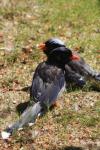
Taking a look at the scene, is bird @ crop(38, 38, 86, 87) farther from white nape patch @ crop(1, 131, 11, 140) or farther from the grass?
white nape patch @ crop(1, 131, 11, 140)

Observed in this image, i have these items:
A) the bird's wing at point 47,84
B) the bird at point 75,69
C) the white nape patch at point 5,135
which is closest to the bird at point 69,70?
the bird at point 75,69

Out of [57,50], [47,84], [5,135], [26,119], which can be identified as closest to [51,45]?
[57,50]

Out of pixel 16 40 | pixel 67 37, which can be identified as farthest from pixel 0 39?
pixel 67 37

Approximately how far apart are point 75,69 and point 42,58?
164 cm

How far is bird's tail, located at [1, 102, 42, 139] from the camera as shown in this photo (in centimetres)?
997

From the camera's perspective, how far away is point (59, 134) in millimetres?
10281

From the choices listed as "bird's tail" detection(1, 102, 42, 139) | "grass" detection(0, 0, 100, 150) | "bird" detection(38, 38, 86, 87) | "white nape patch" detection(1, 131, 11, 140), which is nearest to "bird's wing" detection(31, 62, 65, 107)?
"bird's tail" detection(1, 102, 42, 139)

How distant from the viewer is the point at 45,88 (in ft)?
36.4

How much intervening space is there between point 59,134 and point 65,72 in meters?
2.27

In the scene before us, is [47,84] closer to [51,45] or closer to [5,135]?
[51,45]

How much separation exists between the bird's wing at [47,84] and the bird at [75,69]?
542 mm

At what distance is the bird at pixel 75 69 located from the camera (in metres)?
12.1

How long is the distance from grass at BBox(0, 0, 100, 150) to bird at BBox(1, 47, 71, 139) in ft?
0.54

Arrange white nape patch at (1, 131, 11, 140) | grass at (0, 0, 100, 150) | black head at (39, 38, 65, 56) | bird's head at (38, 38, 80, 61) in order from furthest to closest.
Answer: black head at (39, 38, 65, 56)
bird's head at (38, 38, 80, 61)
grass at (0, 0, 100, 150)
white nape patch at (1, 131, 11, 140)
